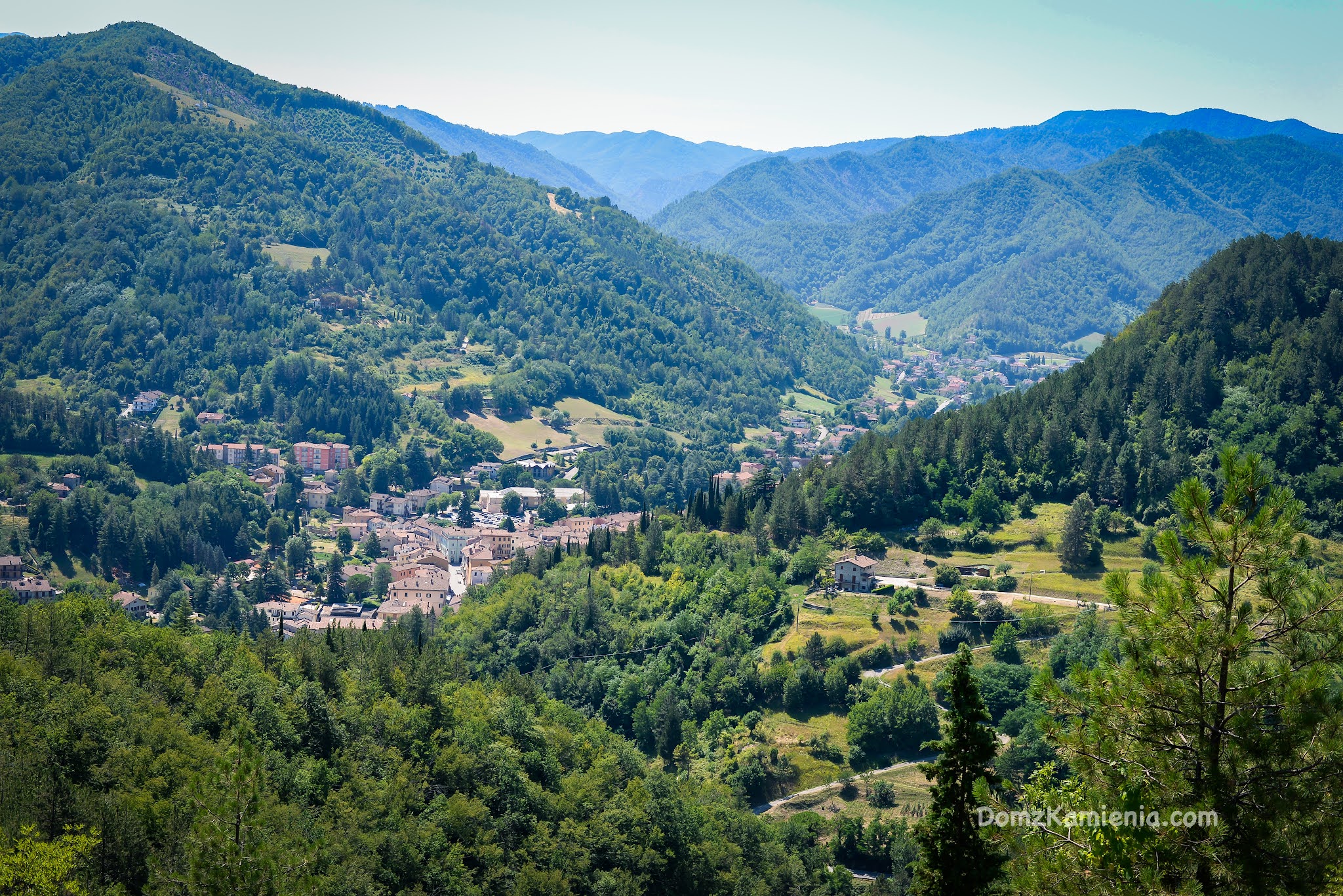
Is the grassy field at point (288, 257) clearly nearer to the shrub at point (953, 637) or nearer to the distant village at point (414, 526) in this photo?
the distant village at point (414, 526)

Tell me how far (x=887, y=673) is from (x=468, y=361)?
440 feet

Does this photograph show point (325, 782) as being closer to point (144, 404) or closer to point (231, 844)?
point (231, 844)

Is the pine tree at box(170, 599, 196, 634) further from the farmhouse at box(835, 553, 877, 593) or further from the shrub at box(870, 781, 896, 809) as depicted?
the farmhouse at box(835, 553, 877, 593)

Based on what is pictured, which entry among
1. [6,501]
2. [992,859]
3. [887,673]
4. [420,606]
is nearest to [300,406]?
[6,501]

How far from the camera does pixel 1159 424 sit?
87.6 metres

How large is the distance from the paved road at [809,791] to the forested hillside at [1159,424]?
28.8m

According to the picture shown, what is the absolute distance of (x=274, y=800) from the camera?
33.6m

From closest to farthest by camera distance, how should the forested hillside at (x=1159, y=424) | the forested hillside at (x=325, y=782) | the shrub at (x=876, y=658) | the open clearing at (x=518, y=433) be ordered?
the forested hillside at (x=325, y=782), the shrub at (x=876, y=658), the forested hillside at (x=1159, y=424), the open clearing at (x=518, y=433)

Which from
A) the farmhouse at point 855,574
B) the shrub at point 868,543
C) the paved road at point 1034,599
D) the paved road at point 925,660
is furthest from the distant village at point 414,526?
the paved road at point 925,660

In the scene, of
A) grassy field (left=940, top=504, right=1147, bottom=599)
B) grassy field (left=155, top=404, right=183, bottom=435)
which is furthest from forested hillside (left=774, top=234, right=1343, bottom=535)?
grassy field (left=155, top=404, right=183, bottom=435)

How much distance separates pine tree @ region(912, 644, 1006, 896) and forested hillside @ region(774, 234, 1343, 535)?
223 feet

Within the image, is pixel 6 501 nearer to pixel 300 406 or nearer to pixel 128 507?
pixel 128 507

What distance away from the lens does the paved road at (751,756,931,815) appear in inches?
2287

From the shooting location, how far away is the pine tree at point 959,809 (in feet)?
53.2
